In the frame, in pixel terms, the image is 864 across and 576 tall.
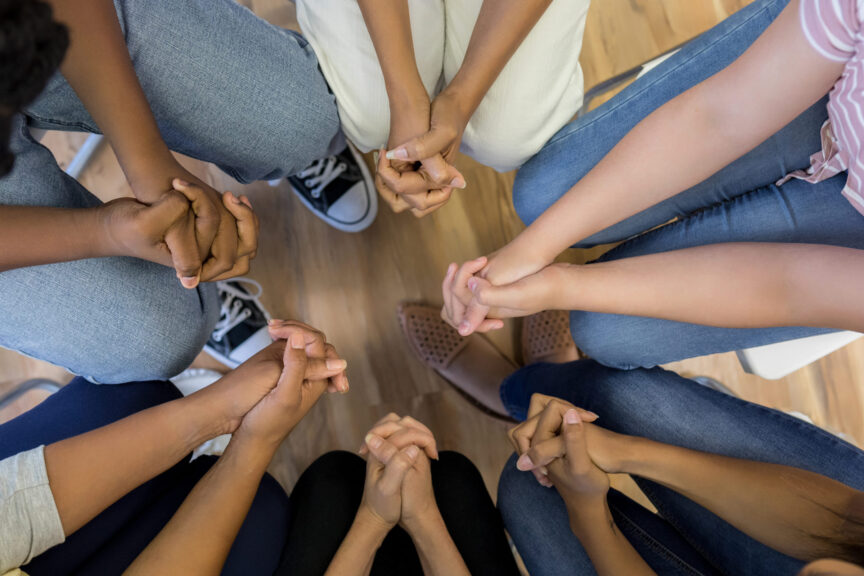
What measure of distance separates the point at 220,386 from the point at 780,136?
923 mm

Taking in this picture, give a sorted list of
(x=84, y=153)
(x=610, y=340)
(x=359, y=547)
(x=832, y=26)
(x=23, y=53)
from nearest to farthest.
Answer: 1. (x=23, y=53)
2. (x=832, y=26)
3. (x=359, y=547)
4. (x=610, y=340)
5. (x=84, y=153)

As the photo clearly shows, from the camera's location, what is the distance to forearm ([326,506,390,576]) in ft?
2.51

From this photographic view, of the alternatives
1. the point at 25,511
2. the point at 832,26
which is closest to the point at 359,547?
the point at 25,511

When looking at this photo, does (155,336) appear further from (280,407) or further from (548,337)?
(548,337)

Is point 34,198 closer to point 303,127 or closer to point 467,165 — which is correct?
point 303,127

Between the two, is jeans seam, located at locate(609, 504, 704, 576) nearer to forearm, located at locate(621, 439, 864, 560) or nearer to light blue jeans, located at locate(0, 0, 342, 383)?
forearm, located at locate(621, 439, 864, 560)

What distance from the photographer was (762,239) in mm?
805

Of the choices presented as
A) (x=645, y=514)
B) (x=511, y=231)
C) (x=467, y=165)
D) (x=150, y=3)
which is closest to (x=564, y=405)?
(x=645, y=514)

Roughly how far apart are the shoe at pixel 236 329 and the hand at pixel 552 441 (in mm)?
676

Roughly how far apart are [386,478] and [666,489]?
46 centimetres

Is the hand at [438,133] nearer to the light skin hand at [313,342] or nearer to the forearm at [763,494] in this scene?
the light skin hand at [313,342]

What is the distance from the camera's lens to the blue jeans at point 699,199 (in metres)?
0.77

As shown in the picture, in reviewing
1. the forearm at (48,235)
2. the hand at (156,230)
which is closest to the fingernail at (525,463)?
the hand at (156,230)

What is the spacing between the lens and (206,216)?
73 cm
